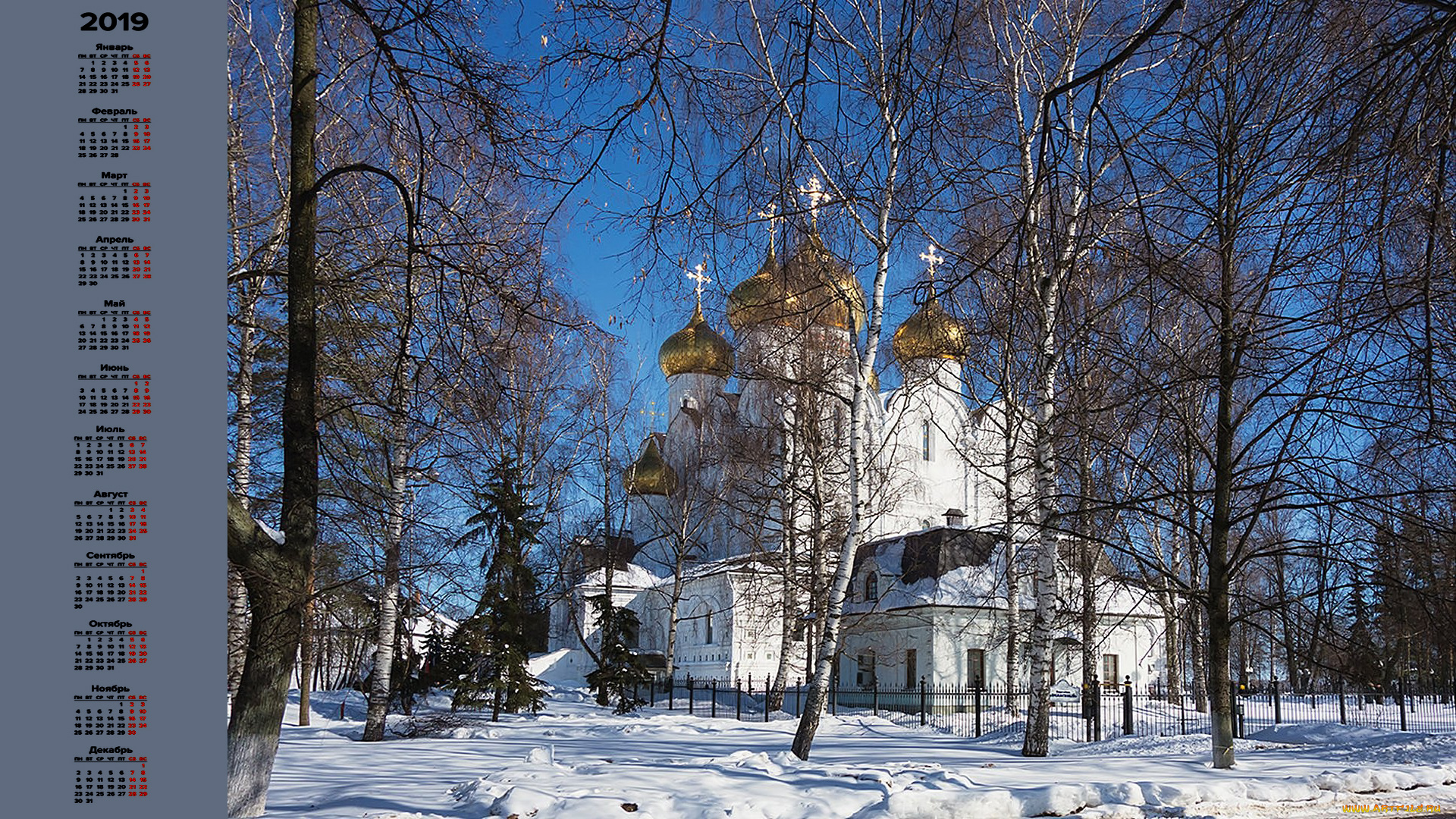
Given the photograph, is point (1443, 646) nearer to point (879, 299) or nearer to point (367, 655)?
point (879, 299)

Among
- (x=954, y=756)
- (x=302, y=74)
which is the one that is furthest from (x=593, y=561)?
(x=302, y=74)

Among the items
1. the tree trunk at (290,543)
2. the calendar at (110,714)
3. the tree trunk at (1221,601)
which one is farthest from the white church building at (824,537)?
the calendar at (110,714)

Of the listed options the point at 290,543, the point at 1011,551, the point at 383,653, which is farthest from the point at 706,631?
the point at 290,543

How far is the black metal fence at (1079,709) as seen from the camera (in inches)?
809

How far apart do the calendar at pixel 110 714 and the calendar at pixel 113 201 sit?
1.91 m

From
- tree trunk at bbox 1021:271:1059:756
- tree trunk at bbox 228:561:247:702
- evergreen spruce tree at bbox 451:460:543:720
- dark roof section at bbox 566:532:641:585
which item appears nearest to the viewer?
tree trunk at bbox 228:561:247:702

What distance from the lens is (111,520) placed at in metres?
4.29

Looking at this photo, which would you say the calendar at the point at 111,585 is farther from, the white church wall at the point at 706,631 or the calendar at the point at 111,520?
the white church wall at the point at 706,631

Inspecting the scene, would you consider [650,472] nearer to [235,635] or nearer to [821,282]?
[235,635]

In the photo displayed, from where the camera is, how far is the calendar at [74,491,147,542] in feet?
13.9

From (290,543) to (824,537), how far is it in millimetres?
20151

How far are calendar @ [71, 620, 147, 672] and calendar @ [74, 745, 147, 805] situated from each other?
1.05 feet

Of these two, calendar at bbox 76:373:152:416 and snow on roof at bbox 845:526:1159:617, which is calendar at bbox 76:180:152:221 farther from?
snow on roof at bbox 845:526:1159:617

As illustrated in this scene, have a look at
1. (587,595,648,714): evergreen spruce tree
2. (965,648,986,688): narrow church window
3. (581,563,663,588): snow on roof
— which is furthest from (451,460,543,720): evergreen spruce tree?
(581,563,663,588): snow on roof
